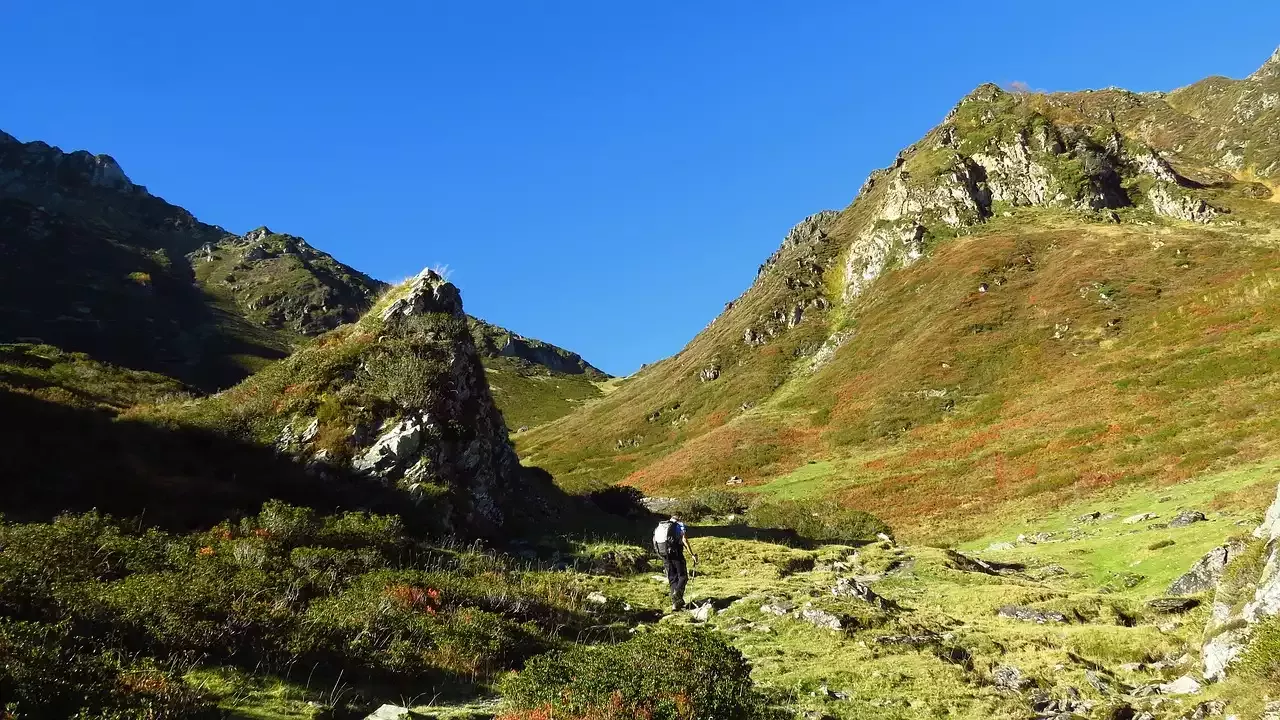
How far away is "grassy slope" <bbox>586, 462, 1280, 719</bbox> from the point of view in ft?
35.1

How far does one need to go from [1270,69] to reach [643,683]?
693 ft

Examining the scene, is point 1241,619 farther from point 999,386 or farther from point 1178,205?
point 1178,205

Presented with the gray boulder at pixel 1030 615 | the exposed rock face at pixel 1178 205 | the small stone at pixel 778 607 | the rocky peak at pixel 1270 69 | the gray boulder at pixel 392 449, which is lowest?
the gray boulder at pixel 1030 615

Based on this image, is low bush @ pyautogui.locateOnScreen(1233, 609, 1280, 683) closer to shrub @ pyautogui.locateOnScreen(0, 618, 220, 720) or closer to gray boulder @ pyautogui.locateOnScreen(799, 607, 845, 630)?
gray boulder @ pyautogui.locateOnScreen(799, 607, 845, 630)

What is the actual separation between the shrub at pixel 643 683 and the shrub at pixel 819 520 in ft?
76.9

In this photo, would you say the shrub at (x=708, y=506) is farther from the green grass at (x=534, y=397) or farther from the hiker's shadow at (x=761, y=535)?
the green grass at (x=534, y=397)

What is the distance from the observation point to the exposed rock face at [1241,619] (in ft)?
29.8

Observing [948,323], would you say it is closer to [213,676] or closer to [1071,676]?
[1071,676]

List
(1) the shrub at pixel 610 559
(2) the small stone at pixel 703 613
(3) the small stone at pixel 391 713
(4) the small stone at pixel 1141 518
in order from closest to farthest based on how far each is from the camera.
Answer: (3) the small stone at pixel 391 713 < (2) the small stone at pixel 703 613 < (1) the shrub at pixel 610 559 < (4) the small stone at pixel 1141 518

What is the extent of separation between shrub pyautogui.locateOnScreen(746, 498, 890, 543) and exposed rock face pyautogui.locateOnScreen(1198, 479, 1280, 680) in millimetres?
22454

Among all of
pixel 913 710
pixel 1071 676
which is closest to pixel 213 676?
pixel 913 710

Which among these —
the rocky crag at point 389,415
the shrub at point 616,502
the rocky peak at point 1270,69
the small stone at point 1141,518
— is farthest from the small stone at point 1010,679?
the rocky peak at point 1270,69

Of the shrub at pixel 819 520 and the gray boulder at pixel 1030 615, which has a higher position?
the shrub at pixel 819 520

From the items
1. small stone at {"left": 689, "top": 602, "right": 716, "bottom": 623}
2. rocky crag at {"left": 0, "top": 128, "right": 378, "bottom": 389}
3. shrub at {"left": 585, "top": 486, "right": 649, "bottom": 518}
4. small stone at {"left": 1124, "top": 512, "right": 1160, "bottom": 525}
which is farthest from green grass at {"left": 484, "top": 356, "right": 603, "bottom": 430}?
small stone at {"left": 689, "top": 602, "right": 716, "bottom": 623}
